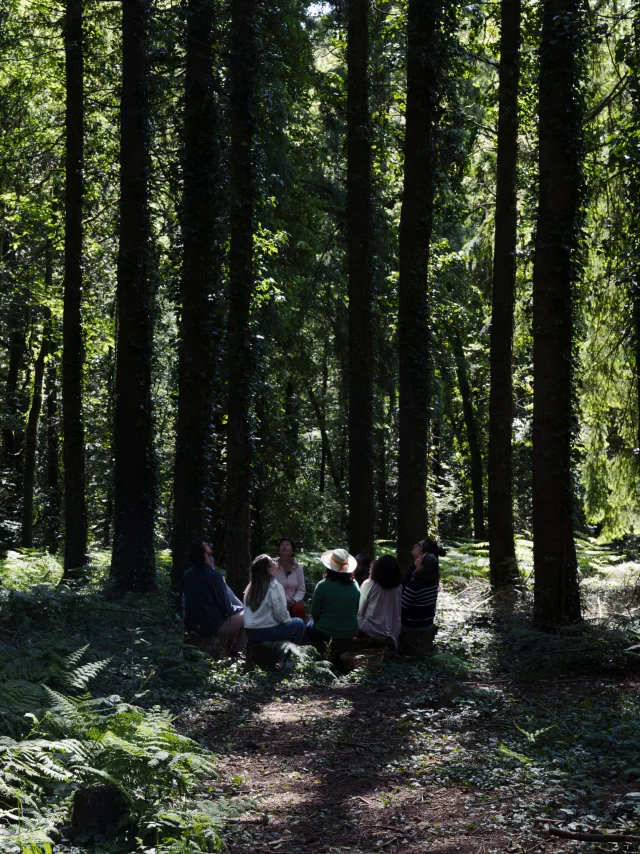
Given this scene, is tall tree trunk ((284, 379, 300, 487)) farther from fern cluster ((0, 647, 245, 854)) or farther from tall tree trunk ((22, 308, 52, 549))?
fern cluster ((0, 647, 245, 854))

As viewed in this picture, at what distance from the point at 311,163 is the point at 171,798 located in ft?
59.7

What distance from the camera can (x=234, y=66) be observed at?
12.1 metres

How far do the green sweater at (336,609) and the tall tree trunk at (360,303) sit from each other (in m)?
4.10

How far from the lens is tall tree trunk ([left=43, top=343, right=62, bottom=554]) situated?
28594 millimetres

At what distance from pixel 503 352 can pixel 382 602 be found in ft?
21.9

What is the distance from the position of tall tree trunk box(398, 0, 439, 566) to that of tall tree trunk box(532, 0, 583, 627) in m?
2.42

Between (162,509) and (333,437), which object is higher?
(333,437)

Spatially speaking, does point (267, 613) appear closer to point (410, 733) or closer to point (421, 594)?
point (421, 594)

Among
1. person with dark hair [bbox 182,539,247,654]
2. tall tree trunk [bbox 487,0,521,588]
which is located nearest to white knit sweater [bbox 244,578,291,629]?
person with dark hair [bbox 182,539,247,654]

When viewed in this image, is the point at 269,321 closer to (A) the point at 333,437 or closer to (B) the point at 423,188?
(B) the point at 423,188

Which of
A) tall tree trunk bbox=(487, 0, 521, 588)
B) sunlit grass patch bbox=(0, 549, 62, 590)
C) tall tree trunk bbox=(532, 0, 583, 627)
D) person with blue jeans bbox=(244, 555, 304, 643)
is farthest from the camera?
sunlit grass patch bbox=(0, 549, 62, 590)

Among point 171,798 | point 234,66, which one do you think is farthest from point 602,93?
point 171,798

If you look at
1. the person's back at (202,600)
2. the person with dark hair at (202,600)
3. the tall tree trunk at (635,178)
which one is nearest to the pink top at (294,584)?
the person with dark hair at (202,600)

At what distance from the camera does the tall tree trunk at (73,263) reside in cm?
1633
